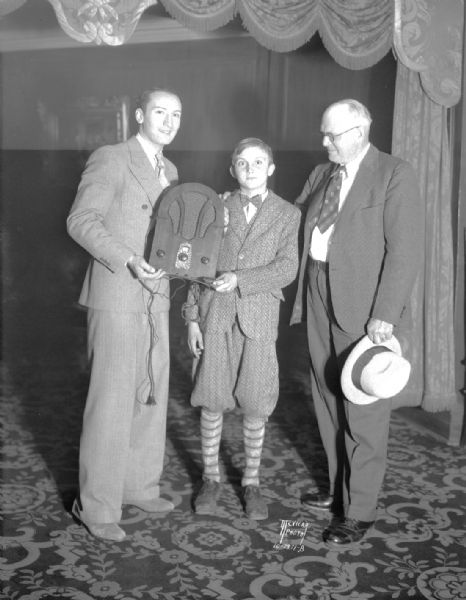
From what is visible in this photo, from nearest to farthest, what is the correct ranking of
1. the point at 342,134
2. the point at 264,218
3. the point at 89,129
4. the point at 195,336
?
the point at 342,134 → the point at 264,218 → the point at 195,336 → the point at 89,129

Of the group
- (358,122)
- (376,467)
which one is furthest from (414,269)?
(376,467)

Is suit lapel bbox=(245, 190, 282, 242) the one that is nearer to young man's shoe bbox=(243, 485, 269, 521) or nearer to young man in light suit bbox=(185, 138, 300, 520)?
young man in light suit bbox=(185, 138, 300, 520)

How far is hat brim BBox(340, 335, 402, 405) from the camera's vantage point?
2.78 m

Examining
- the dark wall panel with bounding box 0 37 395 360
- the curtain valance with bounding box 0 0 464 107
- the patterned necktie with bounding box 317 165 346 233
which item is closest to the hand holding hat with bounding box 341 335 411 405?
the patterned necktie with bounding box 317 165 346 233

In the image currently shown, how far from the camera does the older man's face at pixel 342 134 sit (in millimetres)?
2703

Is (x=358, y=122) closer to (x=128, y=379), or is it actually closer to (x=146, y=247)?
(x=146, y=247)

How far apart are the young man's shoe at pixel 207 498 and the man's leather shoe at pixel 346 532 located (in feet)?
1.59

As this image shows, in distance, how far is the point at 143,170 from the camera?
9.05 ft

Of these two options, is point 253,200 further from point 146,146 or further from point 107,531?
point 107,531

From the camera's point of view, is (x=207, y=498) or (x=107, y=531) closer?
(x=107, y=531)

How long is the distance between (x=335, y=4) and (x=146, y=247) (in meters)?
1.67

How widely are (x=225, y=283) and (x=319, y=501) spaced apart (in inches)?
43.3

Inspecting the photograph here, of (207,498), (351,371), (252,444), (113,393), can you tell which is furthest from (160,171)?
(207,498)

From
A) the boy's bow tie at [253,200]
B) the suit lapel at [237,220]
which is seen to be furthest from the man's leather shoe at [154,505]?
the boy's bow tie at [253,200]
